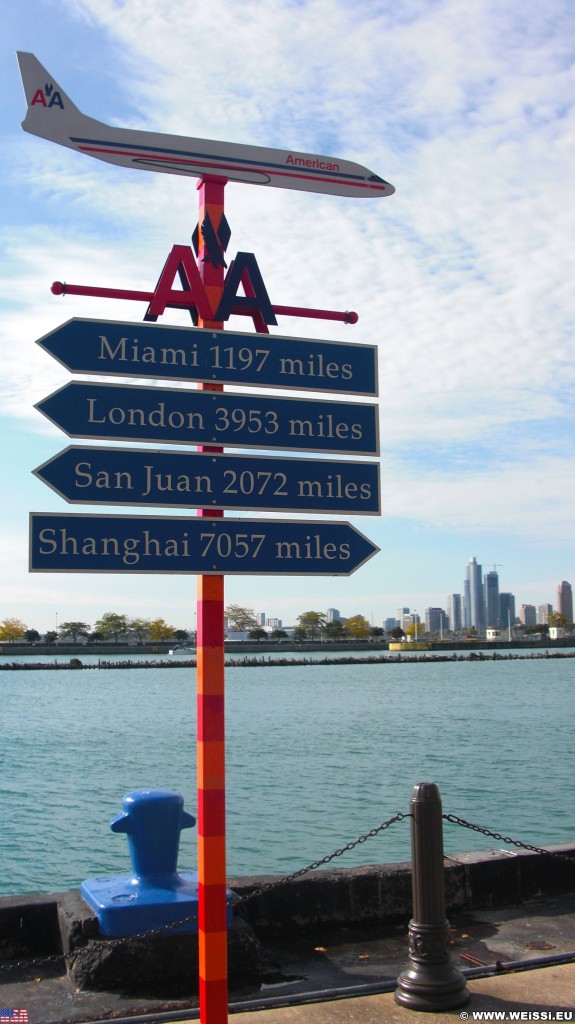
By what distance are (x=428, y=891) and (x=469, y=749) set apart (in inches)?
1338

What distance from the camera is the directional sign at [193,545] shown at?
5137mm

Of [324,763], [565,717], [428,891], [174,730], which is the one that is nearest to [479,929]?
[428,891]

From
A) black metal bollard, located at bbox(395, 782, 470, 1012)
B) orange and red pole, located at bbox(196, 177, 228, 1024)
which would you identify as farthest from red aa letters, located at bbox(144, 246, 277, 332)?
black metal bollard, located at bbox(395, 782, 470, 1012)

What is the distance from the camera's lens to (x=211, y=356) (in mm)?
5613

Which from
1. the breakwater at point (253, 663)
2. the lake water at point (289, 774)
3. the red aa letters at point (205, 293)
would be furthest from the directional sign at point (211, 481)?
the breakwater at point (253, 663)

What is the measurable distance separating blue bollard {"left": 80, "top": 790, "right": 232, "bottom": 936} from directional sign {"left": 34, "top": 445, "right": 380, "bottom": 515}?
3047mm

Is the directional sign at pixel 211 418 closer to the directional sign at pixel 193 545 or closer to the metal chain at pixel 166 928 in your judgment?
the directional sign at pixel 193 545

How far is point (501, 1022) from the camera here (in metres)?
5.47

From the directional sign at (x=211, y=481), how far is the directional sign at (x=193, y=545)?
0.11 m

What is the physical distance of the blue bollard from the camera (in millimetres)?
6730

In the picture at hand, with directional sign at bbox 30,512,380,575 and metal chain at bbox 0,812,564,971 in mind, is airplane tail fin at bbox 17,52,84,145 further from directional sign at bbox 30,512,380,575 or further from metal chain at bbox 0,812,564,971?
metal chain at bbox 0,812,564,971

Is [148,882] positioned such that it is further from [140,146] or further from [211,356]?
[140,146]

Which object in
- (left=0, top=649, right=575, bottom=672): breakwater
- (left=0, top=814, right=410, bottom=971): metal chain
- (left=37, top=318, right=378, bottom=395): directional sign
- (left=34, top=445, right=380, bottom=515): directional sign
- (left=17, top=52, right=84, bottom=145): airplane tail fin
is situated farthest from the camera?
(left=0, top=649, right=575, bottom=672): breakwater

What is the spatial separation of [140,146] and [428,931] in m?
5.14
